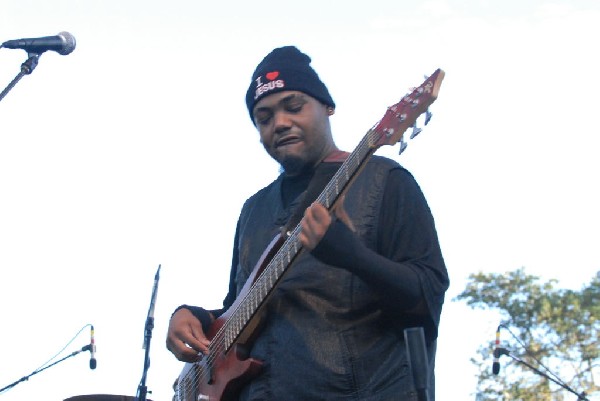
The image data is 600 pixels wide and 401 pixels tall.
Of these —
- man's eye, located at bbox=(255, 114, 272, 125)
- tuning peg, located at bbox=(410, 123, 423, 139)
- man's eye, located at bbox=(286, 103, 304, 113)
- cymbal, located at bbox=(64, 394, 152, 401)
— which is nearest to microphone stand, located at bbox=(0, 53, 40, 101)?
cymbal, located at bbox=(64, 394, 152, 401)

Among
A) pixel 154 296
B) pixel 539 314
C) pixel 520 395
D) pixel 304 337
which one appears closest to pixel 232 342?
pixel 304 337

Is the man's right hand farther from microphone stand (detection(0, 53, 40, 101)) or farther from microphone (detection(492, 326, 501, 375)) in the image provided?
microphone (detection(492, 326, 501, 375))

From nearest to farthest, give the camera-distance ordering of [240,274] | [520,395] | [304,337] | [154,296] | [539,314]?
[304,337]
[240,274]
[154,296]
[520,395]
[539,314]

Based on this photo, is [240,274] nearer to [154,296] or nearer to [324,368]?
[324,368]

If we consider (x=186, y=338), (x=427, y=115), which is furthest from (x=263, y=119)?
(x=186, y=338)

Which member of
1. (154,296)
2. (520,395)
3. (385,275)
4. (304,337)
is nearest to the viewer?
(385,275)

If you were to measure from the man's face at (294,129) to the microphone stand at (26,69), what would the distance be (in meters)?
2.48

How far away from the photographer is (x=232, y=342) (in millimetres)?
3939

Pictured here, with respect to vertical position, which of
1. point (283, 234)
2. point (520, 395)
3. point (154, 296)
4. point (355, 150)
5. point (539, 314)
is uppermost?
point (539, 314)

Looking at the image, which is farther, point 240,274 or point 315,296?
point 240,274

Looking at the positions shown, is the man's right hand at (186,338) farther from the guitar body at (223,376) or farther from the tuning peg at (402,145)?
the tuning peg at (402,145)

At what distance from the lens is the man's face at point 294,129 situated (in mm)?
4031

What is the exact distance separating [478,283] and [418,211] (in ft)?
107

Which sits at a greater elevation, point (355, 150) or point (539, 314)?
point (539, 314)
